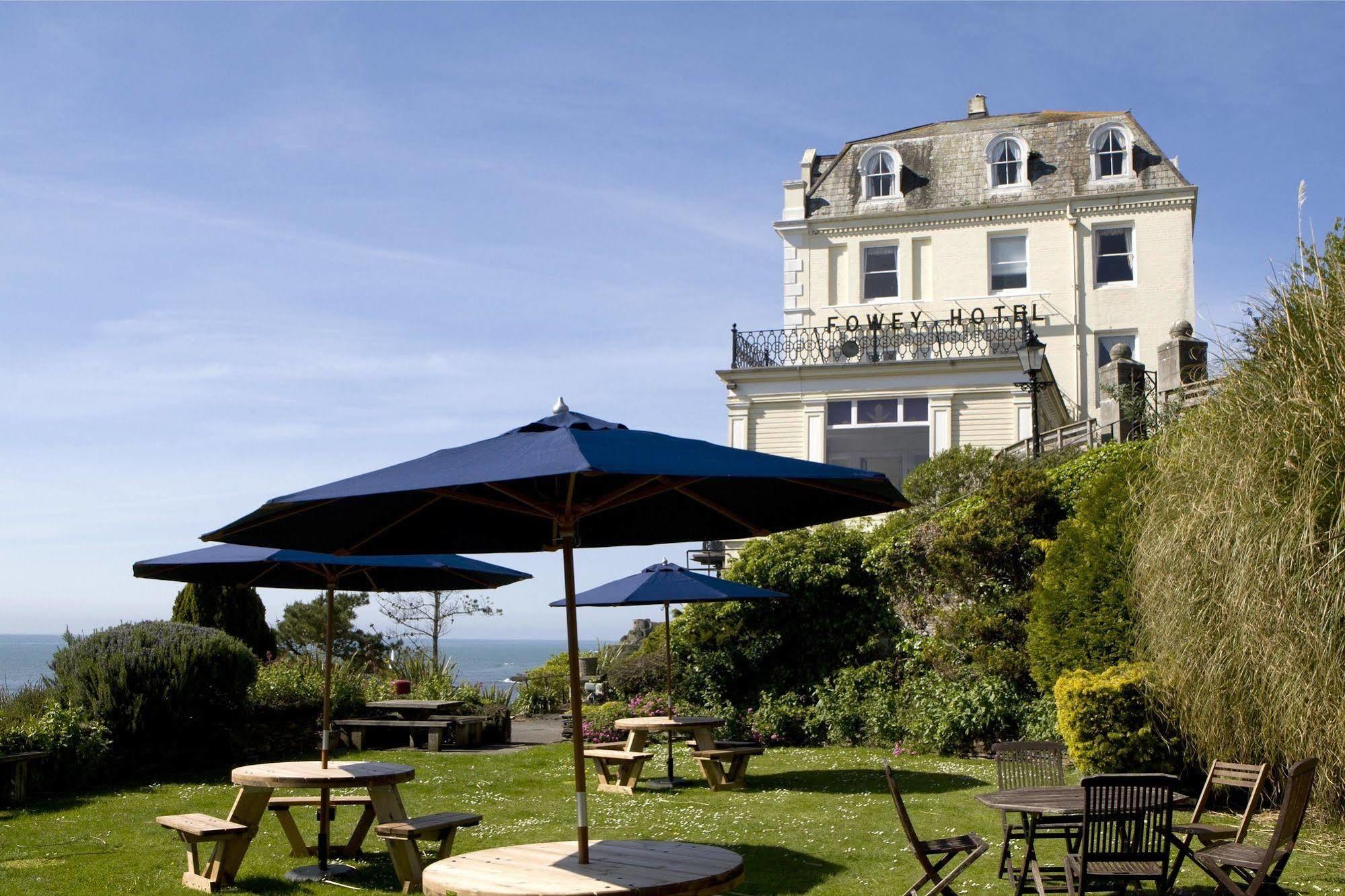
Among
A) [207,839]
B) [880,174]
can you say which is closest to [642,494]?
[207,839]

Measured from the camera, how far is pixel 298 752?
52.1 feet

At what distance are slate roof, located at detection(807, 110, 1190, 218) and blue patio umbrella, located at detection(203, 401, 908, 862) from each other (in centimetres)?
2424

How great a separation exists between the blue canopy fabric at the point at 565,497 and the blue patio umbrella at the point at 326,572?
290cm

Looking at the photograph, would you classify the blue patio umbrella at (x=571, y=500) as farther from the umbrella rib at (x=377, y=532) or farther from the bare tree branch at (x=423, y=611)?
the bare tree branch at (x=423, y=611)

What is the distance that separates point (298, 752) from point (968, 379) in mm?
14510

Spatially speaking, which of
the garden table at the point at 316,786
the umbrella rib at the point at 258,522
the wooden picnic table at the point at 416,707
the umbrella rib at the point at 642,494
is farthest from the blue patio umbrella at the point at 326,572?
the wooden picnic table at the point at 416,707

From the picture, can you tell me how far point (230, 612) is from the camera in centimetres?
1786

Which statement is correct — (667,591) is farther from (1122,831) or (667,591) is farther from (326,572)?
(1122,831)

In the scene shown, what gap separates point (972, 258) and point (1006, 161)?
9.37 feet

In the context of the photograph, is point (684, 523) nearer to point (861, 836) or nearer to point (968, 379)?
point (861, 836)

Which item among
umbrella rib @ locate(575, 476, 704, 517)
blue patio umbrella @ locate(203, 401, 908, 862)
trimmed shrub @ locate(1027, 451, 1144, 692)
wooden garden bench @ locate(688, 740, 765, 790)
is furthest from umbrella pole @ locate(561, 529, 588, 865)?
trimmed shrub @ locate(1027, 451, 1144, 692)

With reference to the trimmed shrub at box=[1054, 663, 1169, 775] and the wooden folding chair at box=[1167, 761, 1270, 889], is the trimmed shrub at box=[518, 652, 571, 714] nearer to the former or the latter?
the trimmed shrub at box=[1054, 663, 1169, 775]

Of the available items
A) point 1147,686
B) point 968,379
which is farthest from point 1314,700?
point 968,379

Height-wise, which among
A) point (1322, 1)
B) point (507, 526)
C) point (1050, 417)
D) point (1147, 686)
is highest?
point (1322, 1)
